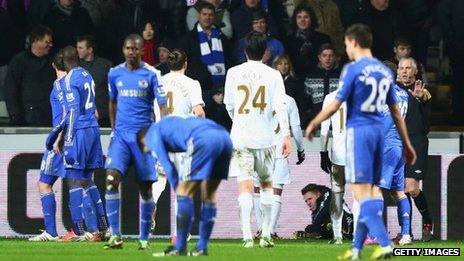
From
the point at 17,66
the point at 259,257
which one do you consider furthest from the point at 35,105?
the point at 259,257

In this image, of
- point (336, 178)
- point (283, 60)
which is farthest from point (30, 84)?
point (336, 178)

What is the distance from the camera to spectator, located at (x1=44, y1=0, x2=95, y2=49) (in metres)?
22.8

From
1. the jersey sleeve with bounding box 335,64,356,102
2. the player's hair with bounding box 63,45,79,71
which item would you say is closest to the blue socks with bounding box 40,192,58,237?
the player's hair with bounding box 63,45,79,71

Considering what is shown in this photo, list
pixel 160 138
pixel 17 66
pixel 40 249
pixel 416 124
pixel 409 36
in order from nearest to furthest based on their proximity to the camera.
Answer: pixel 160 138 < pixel 40 249 < pixel 416 124 < pixel 17 66 < pixel 409 36

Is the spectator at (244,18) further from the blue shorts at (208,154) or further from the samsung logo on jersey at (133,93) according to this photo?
the blue shorts at (208,154)

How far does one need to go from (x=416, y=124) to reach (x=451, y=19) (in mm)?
3280

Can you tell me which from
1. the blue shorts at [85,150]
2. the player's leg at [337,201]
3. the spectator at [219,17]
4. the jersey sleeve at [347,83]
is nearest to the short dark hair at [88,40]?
the spectator at [219,17]

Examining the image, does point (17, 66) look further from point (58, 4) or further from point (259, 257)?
point (259, 257)

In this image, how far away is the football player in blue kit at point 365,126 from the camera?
1452 cm

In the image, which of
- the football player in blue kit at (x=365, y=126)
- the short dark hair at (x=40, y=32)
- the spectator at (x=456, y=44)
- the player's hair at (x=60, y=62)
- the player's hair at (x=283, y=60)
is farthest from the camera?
the spectator at (x=456, y=44)

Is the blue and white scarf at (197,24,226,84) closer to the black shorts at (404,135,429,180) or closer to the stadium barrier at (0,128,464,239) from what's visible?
the stadium barrier at (0,128,464,239)

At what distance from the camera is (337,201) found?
1950 centimetres

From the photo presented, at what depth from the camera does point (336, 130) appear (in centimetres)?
1908

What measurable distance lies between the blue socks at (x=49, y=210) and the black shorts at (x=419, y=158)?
4541mm
